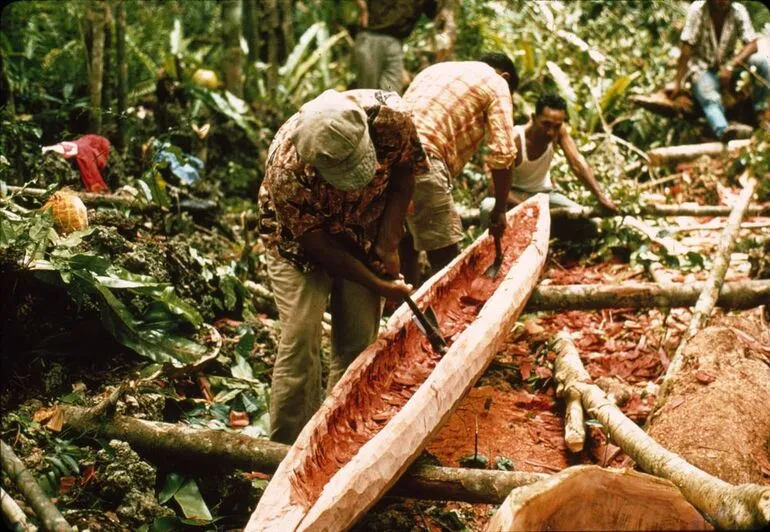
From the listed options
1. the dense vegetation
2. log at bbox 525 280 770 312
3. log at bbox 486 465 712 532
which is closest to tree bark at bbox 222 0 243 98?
the dense vegetation

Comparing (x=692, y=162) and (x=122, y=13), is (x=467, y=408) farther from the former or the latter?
(x=692, y=162)

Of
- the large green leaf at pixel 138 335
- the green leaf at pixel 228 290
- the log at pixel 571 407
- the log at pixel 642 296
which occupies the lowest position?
the log at pixel 571 407

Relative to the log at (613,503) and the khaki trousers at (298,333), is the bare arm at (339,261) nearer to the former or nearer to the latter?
the khaki trousers at (298,333)

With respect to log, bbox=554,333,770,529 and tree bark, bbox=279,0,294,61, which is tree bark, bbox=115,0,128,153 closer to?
tree bark, bbox=279,0,294,61

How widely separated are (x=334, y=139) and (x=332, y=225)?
61cm

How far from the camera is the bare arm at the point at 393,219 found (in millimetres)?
3553

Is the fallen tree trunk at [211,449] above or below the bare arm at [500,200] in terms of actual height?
below

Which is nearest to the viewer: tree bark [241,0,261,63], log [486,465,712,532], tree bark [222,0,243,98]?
log [486,465,712,532]

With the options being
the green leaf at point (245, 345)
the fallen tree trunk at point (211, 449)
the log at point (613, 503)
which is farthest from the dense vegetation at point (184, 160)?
the log at point (613, 503)

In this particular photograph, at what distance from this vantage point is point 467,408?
424 cm

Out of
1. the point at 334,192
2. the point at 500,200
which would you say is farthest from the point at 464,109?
the point at 334,192

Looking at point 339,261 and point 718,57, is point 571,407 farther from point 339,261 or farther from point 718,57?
point 718,57

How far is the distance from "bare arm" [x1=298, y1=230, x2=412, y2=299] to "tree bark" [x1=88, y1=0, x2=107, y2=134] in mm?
3262

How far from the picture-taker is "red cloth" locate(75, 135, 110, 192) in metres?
5.12
